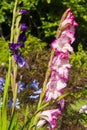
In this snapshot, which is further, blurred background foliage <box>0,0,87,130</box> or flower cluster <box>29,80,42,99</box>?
blurred background foliage <box>0,0,87,130</box>

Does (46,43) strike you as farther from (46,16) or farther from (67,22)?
(67,22)

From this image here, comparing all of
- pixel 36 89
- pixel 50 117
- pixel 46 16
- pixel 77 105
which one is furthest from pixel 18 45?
pixel 46 16

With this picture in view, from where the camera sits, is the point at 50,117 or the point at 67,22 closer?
the point at 67,22

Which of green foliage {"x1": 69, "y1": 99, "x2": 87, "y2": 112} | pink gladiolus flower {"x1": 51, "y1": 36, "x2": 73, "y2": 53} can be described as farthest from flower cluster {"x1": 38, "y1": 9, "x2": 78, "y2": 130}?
green foliage {"x1": 69, "y1": 99, "x2": 87, "y2": 112}

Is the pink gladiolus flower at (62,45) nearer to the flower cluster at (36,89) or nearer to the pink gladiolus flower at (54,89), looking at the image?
the pink gladiolus flower at (54,89)

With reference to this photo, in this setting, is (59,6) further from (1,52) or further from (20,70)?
(20,70)

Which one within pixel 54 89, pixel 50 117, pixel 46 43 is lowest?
pixel 46 43

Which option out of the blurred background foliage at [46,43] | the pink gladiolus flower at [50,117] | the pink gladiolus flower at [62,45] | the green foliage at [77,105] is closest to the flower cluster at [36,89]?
the blurred background foliage at [46,43]

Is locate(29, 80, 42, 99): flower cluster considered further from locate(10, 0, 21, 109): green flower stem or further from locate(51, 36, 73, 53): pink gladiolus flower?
locate(51, 36, 73, 53): pink gladiolus flower

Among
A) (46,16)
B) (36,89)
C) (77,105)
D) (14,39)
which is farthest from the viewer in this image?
(46,16)

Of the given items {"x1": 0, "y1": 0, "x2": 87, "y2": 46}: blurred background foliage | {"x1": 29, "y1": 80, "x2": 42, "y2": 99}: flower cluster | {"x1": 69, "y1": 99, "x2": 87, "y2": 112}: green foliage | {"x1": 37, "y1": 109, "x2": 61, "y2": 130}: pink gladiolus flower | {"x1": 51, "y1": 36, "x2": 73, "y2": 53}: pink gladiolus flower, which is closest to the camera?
{"x1": 51, "y1": 36, "x2": 73, "y2": 53}: pink gladiolus flower
